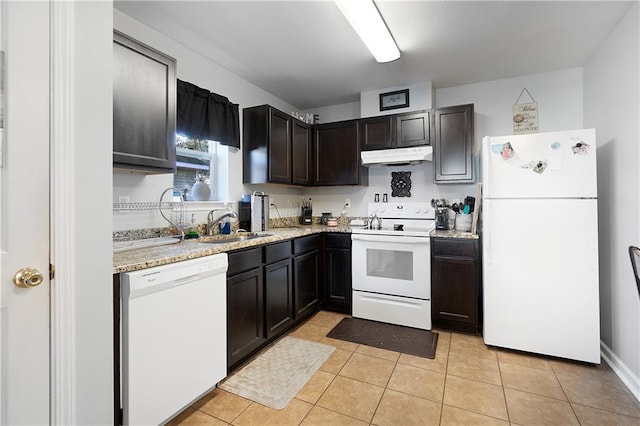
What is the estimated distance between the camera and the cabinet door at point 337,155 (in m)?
3.64

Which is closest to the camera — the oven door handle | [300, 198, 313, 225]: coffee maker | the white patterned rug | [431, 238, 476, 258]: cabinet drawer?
the white patterned rug

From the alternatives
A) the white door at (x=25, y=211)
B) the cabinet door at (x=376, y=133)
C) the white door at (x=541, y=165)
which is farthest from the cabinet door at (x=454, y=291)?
the white door at (x=25, y=211)

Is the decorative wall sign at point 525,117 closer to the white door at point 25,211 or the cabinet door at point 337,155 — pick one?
the cabinet door at point 337,155

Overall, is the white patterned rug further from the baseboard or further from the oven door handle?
the baseboard

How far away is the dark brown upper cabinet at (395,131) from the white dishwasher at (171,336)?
7.62 ft

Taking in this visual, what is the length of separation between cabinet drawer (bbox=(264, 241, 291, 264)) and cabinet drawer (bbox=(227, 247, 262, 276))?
9 cm

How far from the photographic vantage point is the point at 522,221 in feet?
7.85

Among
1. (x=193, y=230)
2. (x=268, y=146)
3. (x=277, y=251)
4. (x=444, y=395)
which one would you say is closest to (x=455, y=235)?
A: (x=444, y=395)

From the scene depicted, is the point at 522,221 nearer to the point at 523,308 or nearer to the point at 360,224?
the point at 523,308

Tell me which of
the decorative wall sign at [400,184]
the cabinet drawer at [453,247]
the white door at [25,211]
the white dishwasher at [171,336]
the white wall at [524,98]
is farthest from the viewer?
the decorative wall sign at [400,184]

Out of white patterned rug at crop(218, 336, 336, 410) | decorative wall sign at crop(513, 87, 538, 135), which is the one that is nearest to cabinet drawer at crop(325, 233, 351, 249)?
white patterned rug at crop(218, 336, 336, 410)

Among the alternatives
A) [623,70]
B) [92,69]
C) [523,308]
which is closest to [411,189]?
[523,308]

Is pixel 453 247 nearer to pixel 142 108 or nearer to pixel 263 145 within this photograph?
pixel 263 145

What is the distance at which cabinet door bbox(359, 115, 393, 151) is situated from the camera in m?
3.44
